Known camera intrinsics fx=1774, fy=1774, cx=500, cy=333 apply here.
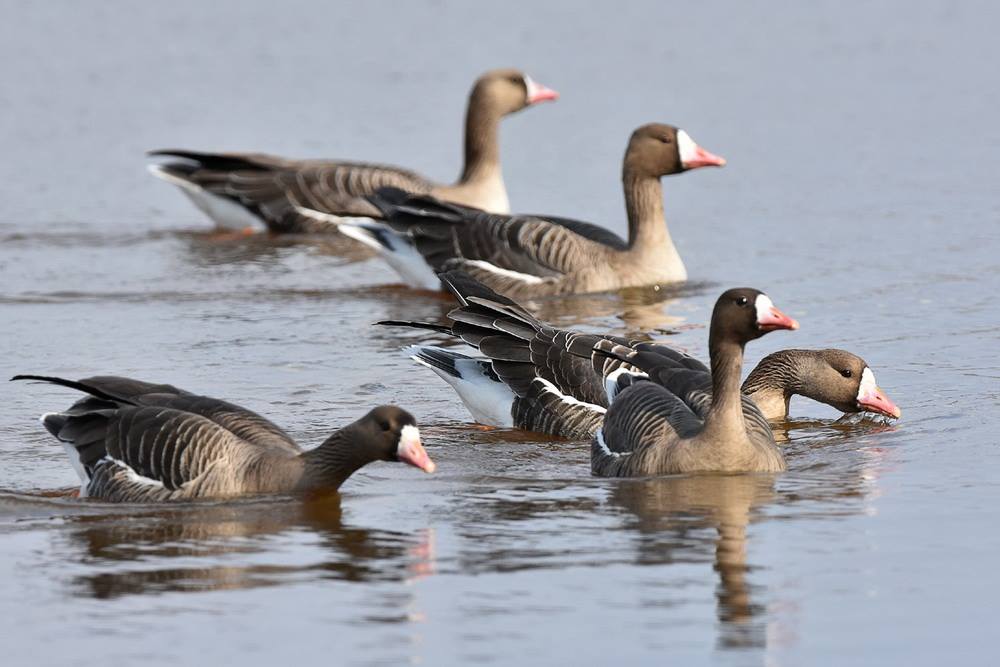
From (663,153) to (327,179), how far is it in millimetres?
4047

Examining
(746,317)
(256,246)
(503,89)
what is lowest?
(746,317)

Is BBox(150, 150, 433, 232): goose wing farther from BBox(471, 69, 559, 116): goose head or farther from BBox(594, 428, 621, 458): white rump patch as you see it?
BBox(594, 428, 621, 458): white rump patch

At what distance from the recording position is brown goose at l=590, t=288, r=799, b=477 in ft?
26.8

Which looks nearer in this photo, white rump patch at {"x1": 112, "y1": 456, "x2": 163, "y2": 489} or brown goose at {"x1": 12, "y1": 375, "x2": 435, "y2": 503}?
brown goose at {"x1": 12, "y1": 375, "x2": 435, "y2": 503}

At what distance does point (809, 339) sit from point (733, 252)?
3.32m

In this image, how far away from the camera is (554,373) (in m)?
9.91

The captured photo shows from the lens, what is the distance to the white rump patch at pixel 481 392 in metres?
10.1

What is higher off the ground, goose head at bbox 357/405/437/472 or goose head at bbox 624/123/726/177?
goose head at bbox 624/123/726/177

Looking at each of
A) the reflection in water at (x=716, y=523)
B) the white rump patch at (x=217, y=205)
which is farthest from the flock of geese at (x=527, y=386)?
the white rump patch at (x=217, y=205)

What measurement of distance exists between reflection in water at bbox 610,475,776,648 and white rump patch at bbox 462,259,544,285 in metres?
5.76

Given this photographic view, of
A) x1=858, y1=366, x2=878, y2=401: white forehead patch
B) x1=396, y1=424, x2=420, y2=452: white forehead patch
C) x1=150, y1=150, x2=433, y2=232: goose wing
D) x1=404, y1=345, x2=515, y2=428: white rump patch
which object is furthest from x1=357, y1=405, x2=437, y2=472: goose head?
x1=150, y1=150, x2=433, y2=232: goose wing

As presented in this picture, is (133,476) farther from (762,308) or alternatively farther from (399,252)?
(399,252)

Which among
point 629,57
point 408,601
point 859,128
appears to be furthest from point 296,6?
point 408,601

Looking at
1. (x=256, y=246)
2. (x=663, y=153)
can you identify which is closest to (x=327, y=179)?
(x=256, y=246)
